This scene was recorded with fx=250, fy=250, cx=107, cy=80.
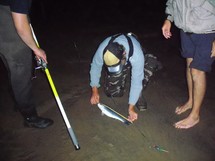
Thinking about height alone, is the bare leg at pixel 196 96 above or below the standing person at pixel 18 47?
below

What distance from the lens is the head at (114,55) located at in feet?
9.40

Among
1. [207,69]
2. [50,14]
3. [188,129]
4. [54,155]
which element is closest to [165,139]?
[188,129]

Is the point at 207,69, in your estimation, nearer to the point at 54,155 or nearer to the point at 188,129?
the point at 188,129

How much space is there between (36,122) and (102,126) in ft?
2.92

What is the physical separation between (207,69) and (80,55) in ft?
10.3

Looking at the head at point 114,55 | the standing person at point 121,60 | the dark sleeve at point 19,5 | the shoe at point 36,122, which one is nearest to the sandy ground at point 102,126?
the shoe at point 36,122

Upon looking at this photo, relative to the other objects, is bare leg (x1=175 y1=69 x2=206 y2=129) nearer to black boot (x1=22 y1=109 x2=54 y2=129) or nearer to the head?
the head

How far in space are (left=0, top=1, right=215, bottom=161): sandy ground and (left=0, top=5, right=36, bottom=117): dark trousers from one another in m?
0.51

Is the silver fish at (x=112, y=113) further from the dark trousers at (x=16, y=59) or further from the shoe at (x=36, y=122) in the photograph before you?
the dark trousers at (x=16, y=59)

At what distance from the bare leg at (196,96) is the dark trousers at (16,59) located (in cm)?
196

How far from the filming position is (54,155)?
298 centimetres

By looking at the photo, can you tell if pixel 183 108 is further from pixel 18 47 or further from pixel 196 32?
pixel 18 47

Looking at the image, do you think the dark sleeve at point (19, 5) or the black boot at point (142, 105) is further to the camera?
the black boot at point (142, 105)

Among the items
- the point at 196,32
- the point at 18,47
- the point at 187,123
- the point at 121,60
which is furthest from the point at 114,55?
the point at 187,123
